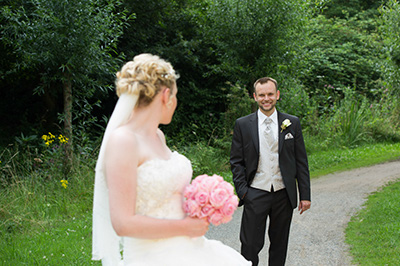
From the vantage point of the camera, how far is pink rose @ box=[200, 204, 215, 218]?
227 cm

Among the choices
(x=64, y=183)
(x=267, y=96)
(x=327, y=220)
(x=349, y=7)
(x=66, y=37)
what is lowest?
(x=327, y=220)

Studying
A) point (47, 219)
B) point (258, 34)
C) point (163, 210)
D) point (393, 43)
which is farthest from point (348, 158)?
point (163, 210)

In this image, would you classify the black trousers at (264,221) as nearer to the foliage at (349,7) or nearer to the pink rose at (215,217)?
the pink rose at (215,217)

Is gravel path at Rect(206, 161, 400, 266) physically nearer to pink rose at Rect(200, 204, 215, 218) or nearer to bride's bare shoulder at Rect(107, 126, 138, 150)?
pink rose at Rect(200, 204, 215, 218)

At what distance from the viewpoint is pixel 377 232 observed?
635 cm

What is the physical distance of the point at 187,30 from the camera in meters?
13.6

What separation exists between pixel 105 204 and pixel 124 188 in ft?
1.34

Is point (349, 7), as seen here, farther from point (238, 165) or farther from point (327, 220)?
point (238, 165)

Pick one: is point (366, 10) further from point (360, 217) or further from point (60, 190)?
point (60, 190)

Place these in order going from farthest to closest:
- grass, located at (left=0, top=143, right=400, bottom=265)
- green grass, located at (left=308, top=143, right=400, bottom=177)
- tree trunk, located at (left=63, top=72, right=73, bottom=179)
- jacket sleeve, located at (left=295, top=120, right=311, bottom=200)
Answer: green grass, located at (left=308, top=143, right=400, bottom=177) < tree trunk, located at (left=63, top=72, right=73, bottom=179) < grass, located at (left=0, top=143, right=400, bottom=265) < jacket sleeve, located at (left=295, top=120, right=311, bottom=200)

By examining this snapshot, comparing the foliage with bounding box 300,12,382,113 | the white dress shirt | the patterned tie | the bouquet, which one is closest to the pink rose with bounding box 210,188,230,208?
the bouquet

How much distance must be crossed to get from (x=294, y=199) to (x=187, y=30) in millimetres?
10197

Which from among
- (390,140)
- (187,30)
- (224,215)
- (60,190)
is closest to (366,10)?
(390,140)

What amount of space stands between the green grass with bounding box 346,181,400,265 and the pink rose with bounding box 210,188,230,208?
12.4ft
